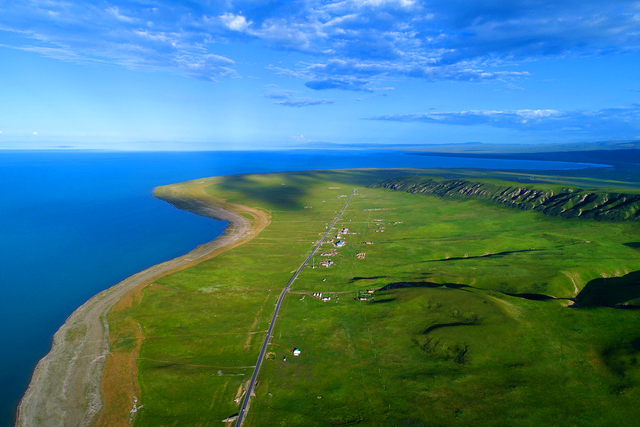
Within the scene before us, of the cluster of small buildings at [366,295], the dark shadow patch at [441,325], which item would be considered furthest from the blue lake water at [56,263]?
the dark shadow patch at [441,325]

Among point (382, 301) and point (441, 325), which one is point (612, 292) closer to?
point (441, 325)

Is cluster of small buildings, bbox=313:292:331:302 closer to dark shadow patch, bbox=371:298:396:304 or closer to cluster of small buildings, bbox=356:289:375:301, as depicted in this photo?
cluster of small buildings, bbox=356:289:375:301

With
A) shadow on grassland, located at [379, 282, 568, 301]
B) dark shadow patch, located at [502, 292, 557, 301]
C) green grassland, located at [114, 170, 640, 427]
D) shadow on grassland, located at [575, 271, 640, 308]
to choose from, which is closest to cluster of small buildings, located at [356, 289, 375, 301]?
green grassland, located at [114, 170, 640, 427]

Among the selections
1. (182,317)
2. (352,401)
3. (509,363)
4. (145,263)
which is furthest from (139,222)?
(509,363)

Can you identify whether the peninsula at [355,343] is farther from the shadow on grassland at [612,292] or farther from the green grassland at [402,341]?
the shadow on grassland at [612,292]

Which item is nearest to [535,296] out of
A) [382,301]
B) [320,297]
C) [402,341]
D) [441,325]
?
[441,325]

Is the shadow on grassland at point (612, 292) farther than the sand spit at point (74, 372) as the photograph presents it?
Yes
